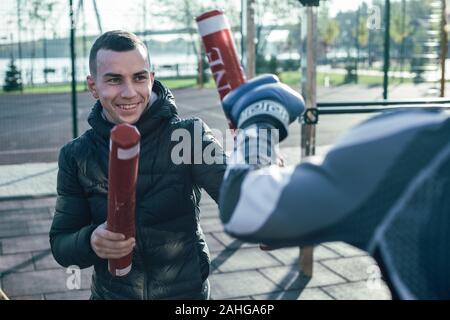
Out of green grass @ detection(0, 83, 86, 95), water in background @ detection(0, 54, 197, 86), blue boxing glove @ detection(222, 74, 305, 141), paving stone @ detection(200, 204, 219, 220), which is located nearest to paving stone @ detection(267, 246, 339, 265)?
paving stone @ detection(200, 204, 219, 220)

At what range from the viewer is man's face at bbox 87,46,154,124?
2.12m

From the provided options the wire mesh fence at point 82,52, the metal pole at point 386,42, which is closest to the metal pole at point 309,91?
the wire mesh fence at point 82,52

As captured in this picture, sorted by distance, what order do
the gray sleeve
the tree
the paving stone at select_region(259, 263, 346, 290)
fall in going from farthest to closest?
the tree → the paving stone at select_region(259, 263, 346, 290) → the gray sleeve

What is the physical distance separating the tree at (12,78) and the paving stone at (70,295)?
18966 mm

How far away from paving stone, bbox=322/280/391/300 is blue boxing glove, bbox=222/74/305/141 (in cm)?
305

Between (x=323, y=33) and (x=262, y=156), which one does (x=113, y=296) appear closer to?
(x=262, y=156)

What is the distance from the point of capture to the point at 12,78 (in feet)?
77.0

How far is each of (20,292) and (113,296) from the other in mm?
2438

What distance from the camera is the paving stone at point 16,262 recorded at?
4.87m

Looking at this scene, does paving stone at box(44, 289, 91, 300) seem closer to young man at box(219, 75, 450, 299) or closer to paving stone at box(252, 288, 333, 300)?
paving stone at box(252, 288, 333, 300)

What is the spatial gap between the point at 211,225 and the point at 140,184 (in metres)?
4.00

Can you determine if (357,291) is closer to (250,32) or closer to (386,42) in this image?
(250,32)

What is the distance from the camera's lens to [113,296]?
88.4 inches
